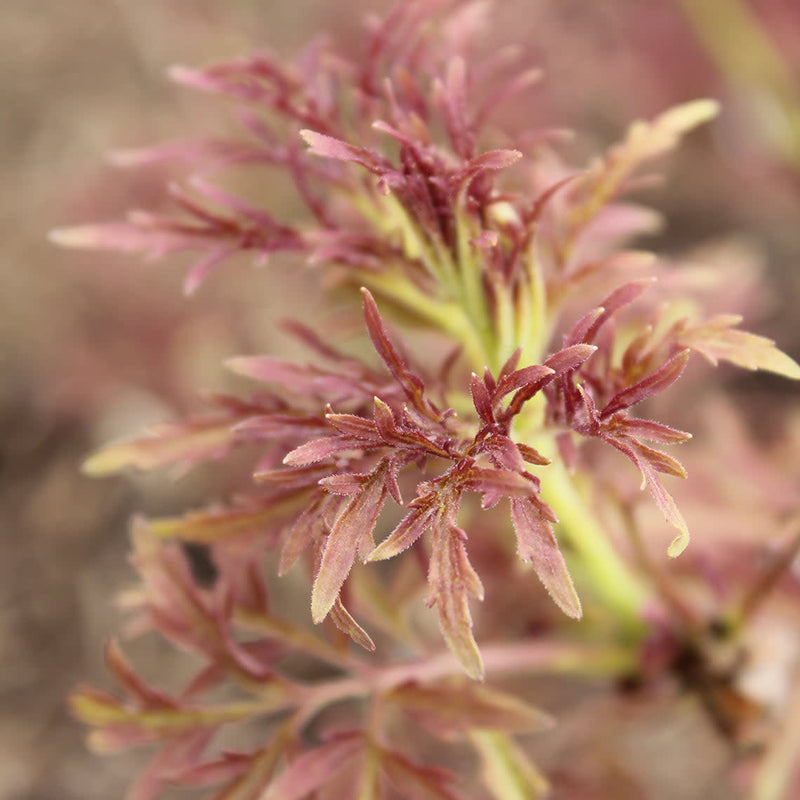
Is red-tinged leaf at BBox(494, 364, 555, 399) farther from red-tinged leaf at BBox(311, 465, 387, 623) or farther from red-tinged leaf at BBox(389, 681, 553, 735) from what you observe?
red-tinged leaf at BBox(389, 681, 553, 735)

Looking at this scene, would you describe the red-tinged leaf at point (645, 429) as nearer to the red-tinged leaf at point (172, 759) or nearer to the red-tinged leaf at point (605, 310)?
the red-tinged leaf at point (605, 310)

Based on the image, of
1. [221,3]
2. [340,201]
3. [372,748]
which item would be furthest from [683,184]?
[372,748]

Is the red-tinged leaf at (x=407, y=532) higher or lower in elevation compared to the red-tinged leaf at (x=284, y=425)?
higher

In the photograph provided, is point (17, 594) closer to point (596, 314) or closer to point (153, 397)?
point (153, 397)

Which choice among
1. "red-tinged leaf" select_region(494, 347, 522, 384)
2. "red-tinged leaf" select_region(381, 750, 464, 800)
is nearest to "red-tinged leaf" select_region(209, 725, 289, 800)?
"red-tinged leaf" select_region(381, 750, 464, 800)

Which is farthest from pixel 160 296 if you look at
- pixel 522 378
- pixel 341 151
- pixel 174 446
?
pixel 522 378

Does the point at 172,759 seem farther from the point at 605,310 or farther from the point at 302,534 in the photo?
the point at 605,310

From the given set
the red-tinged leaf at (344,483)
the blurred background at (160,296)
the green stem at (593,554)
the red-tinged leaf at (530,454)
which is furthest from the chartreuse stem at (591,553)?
the blurred background at (160,296)
